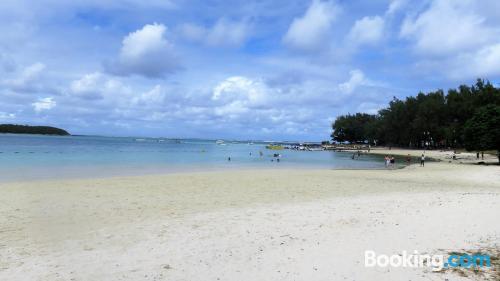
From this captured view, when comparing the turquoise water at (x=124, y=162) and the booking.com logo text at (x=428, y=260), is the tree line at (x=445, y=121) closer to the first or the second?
the turquoise water at (x=124, y=162)

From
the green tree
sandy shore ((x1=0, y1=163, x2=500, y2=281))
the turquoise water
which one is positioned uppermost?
the green tree

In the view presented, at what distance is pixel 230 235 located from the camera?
28.9 ft

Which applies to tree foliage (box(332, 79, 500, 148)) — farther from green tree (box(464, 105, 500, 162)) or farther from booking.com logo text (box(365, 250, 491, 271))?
booking.com logo text (box(365, 250, 491, 271))

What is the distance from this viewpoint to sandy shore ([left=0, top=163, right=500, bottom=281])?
636 centimetres

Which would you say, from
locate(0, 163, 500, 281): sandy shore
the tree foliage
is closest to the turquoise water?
locate(0, 163, 500, 281): sandy shore

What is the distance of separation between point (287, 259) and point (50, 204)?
34.0ft

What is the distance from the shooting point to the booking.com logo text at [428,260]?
6.24 meters

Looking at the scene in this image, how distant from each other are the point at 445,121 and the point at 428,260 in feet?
279

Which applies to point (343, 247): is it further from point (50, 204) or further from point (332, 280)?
point (50, 204)

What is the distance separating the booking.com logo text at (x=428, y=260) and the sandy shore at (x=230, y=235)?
0.80 ft

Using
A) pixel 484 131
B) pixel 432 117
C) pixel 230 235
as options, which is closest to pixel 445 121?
pixel 432 117

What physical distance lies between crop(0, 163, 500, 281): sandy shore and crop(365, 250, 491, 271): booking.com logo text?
24 cm

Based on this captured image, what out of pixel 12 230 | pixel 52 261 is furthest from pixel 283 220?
pixel 12 230

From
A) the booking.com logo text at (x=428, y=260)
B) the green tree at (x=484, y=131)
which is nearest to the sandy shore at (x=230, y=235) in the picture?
the booking.com logo text at (x=428, y=260)
